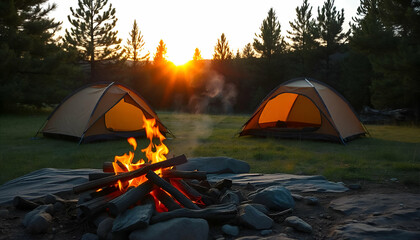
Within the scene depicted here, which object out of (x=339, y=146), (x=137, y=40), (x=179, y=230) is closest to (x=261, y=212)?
(x=179, y=230)

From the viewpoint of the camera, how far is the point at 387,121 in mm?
17156

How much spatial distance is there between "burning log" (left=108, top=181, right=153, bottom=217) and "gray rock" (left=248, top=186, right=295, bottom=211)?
109 cm

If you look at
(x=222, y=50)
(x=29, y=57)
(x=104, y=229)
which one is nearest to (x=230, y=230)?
(x=104, y=229)

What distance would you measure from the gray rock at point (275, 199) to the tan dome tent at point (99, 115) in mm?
6383

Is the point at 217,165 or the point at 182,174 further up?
the point at 182,174

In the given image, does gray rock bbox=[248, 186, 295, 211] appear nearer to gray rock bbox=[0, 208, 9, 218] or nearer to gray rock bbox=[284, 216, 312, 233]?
gray rock bbox=[284, 216, 312, 233]

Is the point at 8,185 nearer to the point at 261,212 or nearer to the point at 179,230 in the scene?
the point at 179,230

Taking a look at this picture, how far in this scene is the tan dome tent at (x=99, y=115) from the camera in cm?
920

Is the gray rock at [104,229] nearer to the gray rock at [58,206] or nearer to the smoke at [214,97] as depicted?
the gray rock at [58,206]

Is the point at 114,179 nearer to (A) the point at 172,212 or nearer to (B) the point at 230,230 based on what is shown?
(A) the point at 172,212

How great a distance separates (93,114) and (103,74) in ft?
84.7

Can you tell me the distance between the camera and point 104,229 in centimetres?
286

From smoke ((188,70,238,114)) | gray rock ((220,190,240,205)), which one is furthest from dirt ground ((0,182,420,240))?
smoke ((188,70,238,114))

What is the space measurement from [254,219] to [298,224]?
14.7 inches
